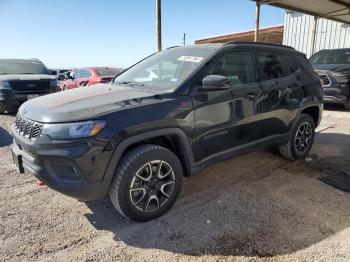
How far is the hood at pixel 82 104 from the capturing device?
2.51 m

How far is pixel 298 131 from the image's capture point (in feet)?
14.6

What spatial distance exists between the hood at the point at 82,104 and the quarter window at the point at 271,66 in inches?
64.8

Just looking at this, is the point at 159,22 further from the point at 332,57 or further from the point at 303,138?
the point at 332,57

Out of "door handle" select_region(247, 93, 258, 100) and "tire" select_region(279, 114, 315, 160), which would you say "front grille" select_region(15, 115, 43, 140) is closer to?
"door handle" select_region(247, 93, 258, 100)

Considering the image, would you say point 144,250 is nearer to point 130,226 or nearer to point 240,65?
point 130,226

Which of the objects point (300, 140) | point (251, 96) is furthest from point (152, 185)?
point (300, 140)

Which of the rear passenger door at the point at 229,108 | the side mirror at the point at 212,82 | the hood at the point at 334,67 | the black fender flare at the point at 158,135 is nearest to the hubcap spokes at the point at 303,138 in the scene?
the rear passenger door at the point at 229,108

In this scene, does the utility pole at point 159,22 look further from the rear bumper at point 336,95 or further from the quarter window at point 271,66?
the rear bumper at point 336,95

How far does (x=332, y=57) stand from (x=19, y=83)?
30.4ft

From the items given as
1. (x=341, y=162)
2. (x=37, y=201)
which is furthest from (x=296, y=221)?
(x=37, y=201)

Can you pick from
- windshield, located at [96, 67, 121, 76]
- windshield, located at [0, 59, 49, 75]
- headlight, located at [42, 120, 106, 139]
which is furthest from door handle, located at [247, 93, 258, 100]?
windshield, located at [0, 59, 49, 75]

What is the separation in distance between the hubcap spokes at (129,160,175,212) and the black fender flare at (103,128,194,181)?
8.6 inches

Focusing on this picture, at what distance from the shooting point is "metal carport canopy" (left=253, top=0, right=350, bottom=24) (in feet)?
32.1

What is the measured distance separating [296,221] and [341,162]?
7.09 feet
